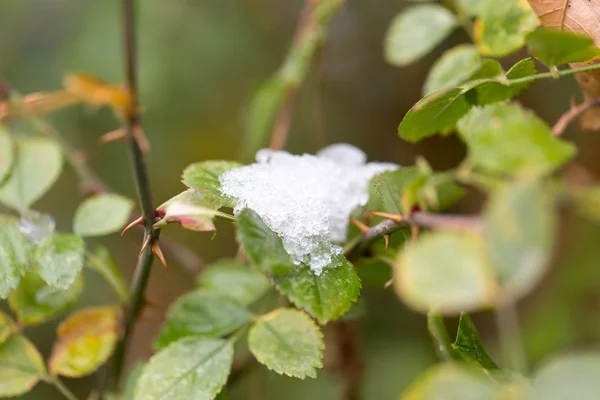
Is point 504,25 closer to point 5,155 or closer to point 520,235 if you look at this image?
point 520,235

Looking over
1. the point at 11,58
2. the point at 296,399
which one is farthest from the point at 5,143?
the point at 11,58

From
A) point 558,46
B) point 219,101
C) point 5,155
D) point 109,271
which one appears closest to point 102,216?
point 109,271

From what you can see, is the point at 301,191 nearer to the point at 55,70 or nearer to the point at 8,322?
the point at 8,322

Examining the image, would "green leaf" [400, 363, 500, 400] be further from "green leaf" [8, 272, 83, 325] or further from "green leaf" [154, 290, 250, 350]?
"green leaf" [8, 272, 83, 325]

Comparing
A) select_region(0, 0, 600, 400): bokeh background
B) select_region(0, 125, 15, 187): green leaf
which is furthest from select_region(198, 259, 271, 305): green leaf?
select_region(0, 0, 600, 400): bokeh background

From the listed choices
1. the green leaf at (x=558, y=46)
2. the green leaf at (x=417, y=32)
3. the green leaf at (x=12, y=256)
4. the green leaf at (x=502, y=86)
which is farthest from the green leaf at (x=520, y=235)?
the green leaf at (x=417, y=32)
